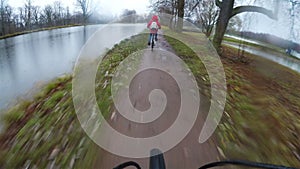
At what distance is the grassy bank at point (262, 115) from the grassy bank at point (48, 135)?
2.01 m

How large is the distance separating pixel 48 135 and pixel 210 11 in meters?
18.1

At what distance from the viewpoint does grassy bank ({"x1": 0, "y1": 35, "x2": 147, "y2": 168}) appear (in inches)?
101

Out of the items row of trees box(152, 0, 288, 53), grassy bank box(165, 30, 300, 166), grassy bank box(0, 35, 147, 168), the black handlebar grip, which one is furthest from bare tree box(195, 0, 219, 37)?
the black handlebar grip

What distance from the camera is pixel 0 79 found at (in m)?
8.15

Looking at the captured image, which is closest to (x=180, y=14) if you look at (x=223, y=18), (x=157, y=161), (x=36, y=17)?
(x=223, y=18)

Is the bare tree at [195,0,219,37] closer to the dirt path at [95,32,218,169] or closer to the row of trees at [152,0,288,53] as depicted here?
the row of trees at [152,0,288,53]

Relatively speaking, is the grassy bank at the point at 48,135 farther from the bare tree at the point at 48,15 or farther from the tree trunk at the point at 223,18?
the bare tree at the point at 48,15

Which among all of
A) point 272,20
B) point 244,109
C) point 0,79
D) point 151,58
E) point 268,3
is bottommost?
point 0,79

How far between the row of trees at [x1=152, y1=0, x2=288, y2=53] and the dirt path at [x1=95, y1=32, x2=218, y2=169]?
4.62m

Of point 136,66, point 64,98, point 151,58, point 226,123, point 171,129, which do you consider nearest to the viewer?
point 171,129

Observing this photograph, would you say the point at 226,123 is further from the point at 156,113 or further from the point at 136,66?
the point at 136,66

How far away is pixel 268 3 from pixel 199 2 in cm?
1341

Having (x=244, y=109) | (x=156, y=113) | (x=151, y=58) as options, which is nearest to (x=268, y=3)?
(x=151, y=58)

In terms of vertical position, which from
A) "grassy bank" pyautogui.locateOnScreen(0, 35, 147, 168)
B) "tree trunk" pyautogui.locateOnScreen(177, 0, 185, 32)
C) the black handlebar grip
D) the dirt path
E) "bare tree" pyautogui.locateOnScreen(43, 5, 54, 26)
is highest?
"bare tree" pyautogui.locateOnScreen(43, 5, 54, 26)
